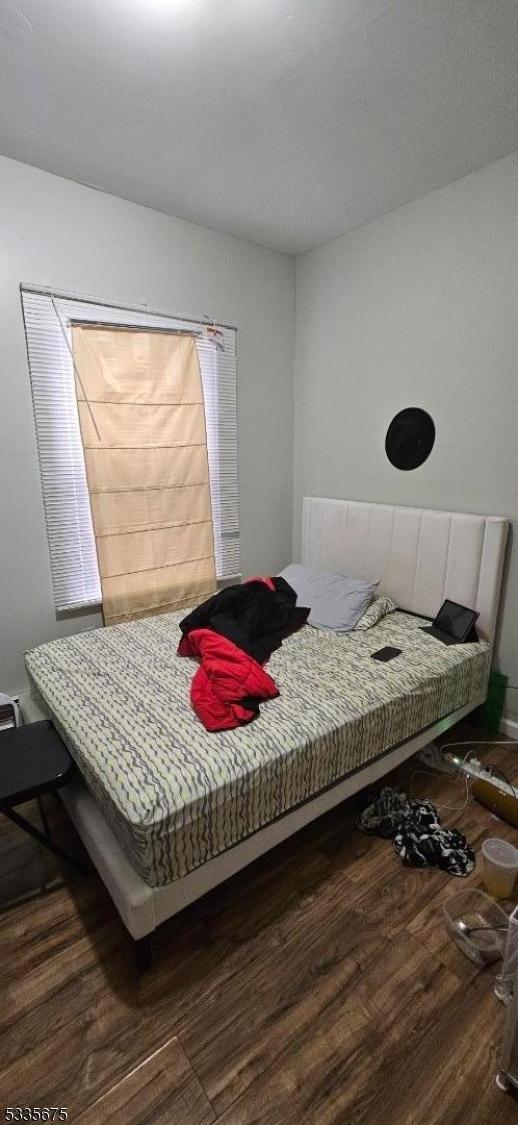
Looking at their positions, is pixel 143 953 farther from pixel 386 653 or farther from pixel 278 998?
pixel 386 653

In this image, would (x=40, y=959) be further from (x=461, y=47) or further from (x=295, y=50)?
(x=461, y=47)

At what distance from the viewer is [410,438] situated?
273cm

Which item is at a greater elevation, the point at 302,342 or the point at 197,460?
the point at 302,342

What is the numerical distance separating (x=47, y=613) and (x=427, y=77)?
288 cm

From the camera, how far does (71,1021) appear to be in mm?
1267

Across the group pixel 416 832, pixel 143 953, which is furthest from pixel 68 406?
pixel 416 832

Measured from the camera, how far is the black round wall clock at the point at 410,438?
8.68 ft

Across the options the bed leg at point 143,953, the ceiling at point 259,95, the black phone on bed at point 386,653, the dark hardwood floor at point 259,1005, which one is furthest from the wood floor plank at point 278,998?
the ceiling at point 259,95

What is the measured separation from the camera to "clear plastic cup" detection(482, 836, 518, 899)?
1591 millimetres

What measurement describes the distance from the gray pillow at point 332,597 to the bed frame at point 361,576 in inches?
9.0

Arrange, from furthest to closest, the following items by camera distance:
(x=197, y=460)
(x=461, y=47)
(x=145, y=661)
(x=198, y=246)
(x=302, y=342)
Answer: (x=302, y=342)
(x=197, y=460)
(x=198, y=246)
(x=145, y=661)
(x=461, y=47)

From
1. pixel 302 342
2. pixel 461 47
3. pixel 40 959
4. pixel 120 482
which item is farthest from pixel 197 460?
pixel 40 959

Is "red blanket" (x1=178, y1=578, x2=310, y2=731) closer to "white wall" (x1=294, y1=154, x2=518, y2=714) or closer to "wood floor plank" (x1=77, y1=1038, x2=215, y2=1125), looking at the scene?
"wood floor plank" (x1=77, y1=1038, x2=215, y2=1125)

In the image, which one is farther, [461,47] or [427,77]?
[427,77]
